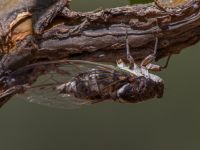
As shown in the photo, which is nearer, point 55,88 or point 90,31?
point 90,31

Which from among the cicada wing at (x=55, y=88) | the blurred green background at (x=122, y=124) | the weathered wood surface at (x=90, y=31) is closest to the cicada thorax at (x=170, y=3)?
the weathered wood surface at (x=90, y=31)

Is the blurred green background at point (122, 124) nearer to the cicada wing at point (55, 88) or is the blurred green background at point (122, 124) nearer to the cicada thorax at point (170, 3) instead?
the cicada wing at point (55, 88)

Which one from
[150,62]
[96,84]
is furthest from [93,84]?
[150,62]

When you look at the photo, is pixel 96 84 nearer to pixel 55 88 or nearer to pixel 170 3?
pixel 55 88

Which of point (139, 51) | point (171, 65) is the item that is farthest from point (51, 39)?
point (171, 65)

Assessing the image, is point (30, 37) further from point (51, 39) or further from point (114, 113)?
point (114, 113)

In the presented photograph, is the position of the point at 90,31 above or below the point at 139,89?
above

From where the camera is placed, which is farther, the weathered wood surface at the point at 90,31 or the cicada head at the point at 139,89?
the cicada head at the point at 139,89
